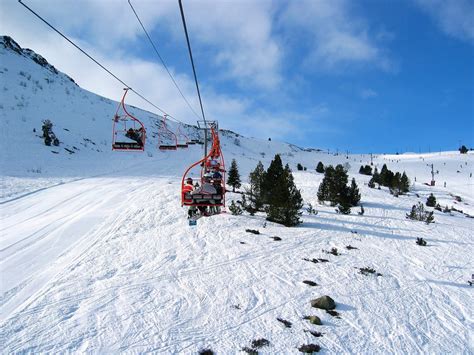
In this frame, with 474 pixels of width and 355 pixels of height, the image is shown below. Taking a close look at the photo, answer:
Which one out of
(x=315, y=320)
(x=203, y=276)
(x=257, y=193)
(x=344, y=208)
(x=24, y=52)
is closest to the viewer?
(x=315, y=320)

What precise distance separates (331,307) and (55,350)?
8.59 metres

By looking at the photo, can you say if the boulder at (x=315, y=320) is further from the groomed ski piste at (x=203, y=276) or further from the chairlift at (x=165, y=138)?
the chairlift at (x=165, y=138)

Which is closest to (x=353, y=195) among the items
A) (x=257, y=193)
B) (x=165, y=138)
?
(x=257, y=193)

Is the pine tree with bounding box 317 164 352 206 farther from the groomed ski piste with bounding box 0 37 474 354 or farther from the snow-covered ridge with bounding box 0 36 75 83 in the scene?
the snow-covered ridge with bounding box 0 36 75 83

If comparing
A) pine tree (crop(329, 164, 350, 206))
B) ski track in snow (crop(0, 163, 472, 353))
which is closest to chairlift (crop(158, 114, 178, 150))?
ski track in snow (crop(0, 163, 472, 353))

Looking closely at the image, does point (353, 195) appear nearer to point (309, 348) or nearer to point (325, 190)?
point (325, 190)

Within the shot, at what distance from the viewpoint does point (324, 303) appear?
10789mm

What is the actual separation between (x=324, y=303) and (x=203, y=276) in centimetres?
488

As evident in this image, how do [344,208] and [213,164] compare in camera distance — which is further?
[344,208]

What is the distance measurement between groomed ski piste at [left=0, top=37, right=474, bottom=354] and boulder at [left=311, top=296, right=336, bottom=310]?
207 mm

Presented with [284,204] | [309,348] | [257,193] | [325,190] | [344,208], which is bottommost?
[309,348]

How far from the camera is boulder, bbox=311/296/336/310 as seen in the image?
10734 mm

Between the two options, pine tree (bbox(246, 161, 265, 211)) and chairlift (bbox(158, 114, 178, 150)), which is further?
pine tree (bbox(246, 161, 265, 211))

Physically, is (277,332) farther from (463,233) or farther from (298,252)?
(463,233)
